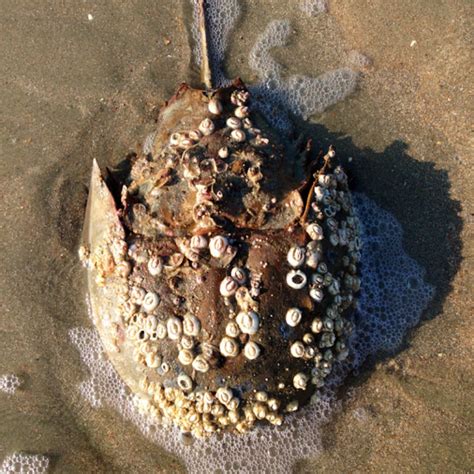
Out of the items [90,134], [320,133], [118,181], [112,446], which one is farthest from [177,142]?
[112,446]

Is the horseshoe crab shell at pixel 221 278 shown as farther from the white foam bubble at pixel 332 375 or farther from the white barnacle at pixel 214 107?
the white foam bubble at pixel 332 375

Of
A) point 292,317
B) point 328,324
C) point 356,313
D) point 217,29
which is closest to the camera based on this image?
point 292,317

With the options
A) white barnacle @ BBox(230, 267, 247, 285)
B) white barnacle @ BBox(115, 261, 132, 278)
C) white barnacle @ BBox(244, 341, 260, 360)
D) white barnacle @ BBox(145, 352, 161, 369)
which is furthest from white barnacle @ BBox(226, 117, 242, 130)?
white barnacle @ BBox(145, 352, 161, 369)

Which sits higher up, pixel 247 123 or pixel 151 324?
pixel 247 123

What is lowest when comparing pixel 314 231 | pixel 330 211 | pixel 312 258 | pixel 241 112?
pixel 312 258

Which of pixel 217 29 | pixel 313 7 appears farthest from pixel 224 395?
pixel 313 7

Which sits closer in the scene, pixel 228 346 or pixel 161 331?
pixel 228 346

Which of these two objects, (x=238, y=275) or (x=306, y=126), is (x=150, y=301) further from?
(x=306, y=126)
